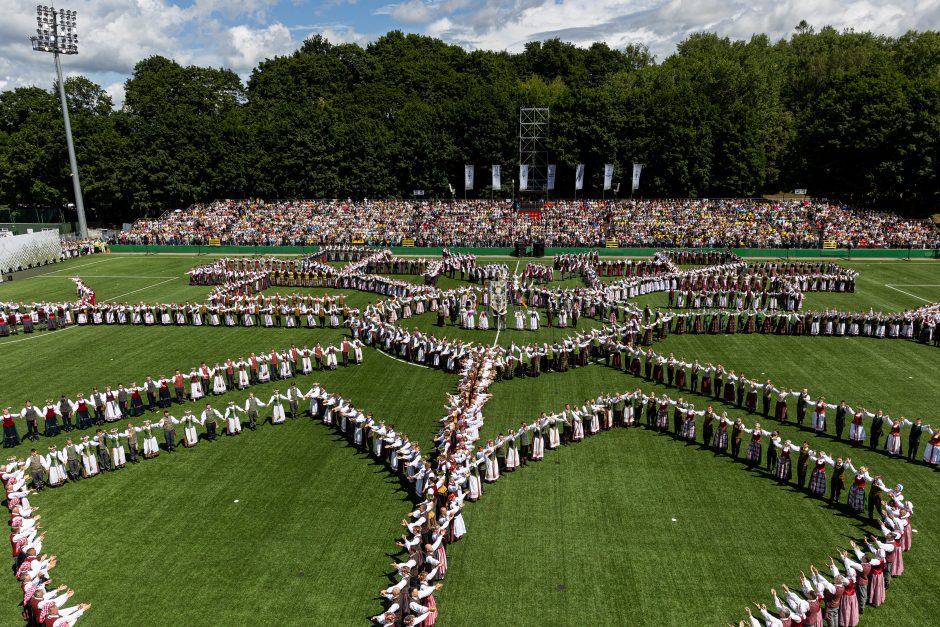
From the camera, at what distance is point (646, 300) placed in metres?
38.9

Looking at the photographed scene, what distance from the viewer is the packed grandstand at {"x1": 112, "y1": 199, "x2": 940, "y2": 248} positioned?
5706 centimetres

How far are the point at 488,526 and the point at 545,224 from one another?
48103mm

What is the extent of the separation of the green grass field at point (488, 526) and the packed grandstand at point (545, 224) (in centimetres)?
3409

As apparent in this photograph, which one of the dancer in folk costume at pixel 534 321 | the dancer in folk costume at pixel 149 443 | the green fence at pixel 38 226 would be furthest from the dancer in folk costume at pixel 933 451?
the green fence at pixel 38 226

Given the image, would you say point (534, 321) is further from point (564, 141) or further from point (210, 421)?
point (564, 141)

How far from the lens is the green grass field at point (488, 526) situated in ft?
Answer: 42.7

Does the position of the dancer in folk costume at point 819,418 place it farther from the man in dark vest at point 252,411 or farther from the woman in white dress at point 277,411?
the man in dark vest at point 252,411

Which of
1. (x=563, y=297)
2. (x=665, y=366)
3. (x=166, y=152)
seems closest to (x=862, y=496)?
(x=665, y=366)

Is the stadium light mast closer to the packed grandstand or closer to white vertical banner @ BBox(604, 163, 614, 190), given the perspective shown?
the packed grandstand

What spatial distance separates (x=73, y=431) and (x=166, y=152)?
58636 millimetres

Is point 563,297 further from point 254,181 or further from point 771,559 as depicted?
point 254,181

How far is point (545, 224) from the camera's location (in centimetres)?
6150

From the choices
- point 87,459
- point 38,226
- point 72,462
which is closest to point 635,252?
point 87,459

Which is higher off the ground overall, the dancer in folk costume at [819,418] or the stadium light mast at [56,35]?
the stadium light mast at [56,35]
